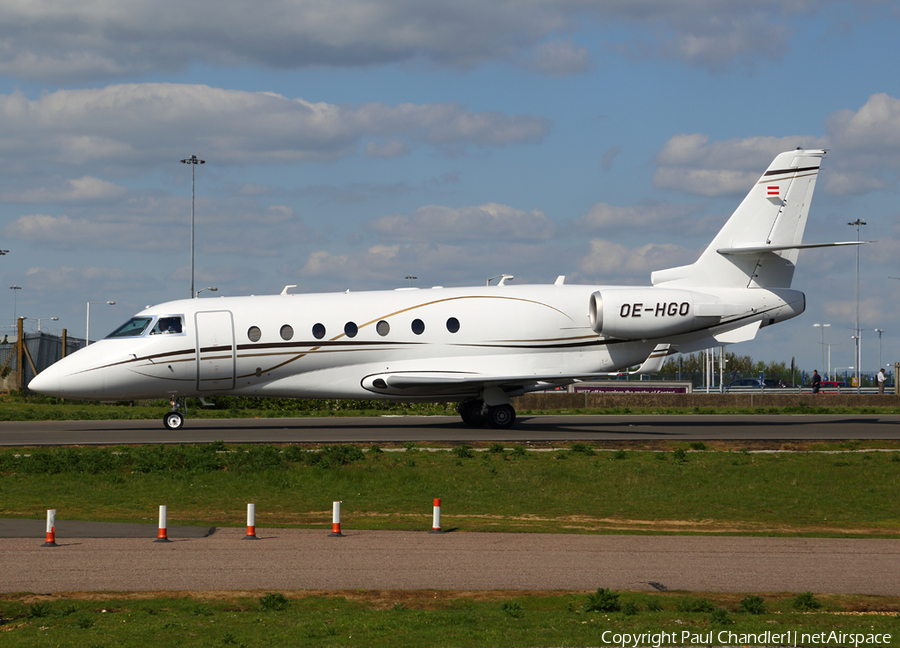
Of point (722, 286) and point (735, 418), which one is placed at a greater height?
point (722, 286)

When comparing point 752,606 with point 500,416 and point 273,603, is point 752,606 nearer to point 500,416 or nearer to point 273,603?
point 273,603

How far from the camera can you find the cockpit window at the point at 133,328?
2870 cm

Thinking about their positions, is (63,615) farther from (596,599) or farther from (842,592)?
(842,592)

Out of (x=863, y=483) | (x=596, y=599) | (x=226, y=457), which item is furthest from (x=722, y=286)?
(x=596, y=599)

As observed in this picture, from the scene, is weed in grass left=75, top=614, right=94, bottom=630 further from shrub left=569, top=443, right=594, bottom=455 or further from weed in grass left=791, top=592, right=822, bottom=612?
shrub left=569, top=443, right=594, bottom=455

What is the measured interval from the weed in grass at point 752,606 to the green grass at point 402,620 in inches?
4.0

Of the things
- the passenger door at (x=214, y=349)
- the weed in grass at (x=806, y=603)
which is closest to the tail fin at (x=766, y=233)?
the passenger door at (x=214, y=349)

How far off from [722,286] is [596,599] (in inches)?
965

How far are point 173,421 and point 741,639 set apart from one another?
2432 cm

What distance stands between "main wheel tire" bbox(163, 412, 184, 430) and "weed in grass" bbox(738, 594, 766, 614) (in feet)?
76.3

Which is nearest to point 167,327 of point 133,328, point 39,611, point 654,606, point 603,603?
point 133,328

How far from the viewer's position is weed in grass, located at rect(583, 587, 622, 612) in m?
9.64

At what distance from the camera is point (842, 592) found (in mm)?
10711

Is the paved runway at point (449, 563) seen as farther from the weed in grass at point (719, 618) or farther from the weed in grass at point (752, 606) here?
the weed in grass at point (719, 618)
